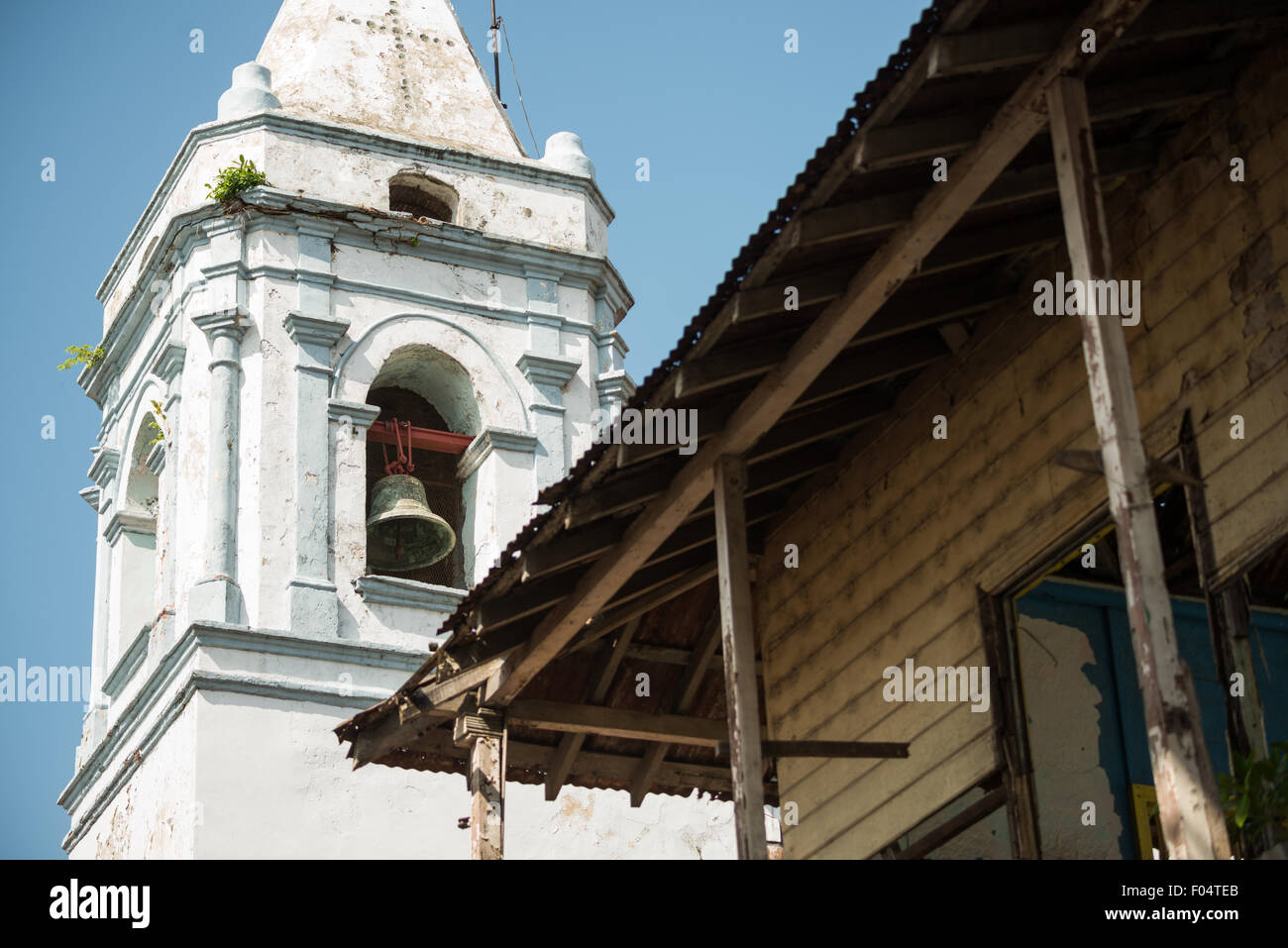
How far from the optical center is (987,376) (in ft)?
36.3

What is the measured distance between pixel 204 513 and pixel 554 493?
34.2ft

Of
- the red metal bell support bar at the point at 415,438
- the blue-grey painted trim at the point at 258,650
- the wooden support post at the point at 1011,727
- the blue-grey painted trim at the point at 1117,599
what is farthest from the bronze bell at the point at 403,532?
the wooden support post at the point at 1011,727

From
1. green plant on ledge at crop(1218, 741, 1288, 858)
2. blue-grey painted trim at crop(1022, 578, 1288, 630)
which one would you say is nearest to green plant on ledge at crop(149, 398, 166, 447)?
blue-grey painted trim at crop(1022, 578, 1288, 630)

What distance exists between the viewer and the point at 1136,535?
7672 millimetres

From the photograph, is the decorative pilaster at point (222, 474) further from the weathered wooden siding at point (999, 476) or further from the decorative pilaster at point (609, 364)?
the weathered wooden siding at point (999, 476)

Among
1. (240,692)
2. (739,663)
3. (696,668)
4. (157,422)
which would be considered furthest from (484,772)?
(157,422)

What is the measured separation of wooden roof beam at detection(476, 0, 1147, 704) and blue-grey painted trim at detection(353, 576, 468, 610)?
849 cm

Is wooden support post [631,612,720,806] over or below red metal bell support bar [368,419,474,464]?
below

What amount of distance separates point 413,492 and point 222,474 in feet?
5.56

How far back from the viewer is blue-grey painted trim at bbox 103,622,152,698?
21078 mm

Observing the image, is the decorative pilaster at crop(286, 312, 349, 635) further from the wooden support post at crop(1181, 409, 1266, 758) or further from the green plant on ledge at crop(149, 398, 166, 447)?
the wooden support post at crop(1181, 409, 1266, 758)

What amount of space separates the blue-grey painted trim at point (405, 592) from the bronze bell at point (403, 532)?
0.91 feet

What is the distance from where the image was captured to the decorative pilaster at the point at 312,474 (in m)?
20.1

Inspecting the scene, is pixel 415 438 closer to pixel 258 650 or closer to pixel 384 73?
pixel 258 650
